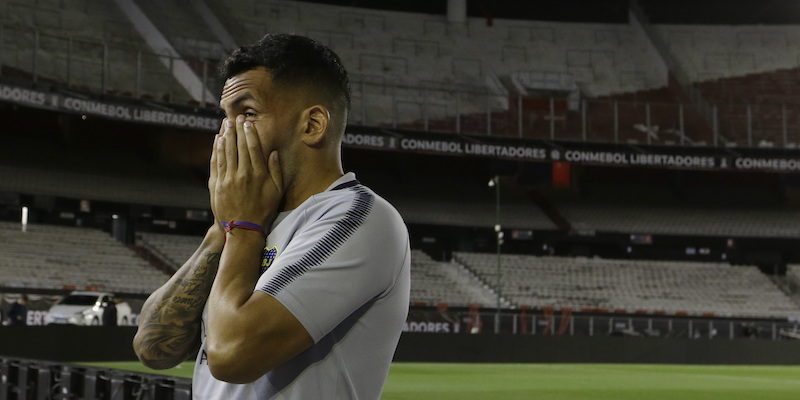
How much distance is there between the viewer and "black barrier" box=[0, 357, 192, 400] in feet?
21.0

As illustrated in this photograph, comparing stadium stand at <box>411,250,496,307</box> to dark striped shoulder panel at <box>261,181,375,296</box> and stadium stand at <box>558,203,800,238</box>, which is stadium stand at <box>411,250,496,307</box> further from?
dark striped shoulder panel at <box>261,181,375,296</box>

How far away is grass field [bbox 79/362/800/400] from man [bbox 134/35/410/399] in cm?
1146

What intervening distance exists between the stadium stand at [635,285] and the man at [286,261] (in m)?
39.9

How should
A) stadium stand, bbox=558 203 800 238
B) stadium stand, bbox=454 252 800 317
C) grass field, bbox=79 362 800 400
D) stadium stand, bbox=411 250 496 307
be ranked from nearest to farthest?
grass field, bbox=79 362 800 400
stadium stand, bbox=411 250 496 307
stadium stand, bbox=454 252 800 317
stadium stand, bbox=558 203 800 238

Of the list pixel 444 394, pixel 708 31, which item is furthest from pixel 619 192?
pixel 444 394

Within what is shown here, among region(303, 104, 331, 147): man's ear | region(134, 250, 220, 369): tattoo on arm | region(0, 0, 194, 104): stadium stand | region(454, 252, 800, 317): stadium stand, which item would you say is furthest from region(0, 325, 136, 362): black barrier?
region(454, 252, 800, 317): stadium stand

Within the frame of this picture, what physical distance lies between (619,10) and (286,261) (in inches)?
2146

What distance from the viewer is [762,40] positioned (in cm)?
5147

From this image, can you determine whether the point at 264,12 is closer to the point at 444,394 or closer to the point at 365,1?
the point at 365,1

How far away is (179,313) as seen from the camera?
2.40m

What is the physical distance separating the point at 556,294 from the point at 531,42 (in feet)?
50.1

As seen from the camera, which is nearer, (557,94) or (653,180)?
(557,94)

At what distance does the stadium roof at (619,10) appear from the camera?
53.0 m

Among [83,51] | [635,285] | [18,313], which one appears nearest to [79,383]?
[18,313]
